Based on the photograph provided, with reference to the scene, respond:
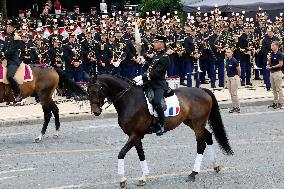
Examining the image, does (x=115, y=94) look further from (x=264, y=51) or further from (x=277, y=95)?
(x=264, y=51)

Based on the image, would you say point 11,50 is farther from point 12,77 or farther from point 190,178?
point 190,178

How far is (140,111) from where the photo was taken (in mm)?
13633

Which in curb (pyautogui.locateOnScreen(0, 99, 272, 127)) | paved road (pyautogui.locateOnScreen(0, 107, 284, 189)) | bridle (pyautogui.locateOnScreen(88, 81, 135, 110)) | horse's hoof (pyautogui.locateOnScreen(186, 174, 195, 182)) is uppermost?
bridle (pyautogui.locateOnScreen(88, 81, 135, 110))

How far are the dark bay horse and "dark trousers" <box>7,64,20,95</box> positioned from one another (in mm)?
6580

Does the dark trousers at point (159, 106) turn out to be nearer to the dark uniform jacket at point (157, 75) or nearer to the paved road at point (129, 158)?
the dark uniform jacket at point (157, 75)

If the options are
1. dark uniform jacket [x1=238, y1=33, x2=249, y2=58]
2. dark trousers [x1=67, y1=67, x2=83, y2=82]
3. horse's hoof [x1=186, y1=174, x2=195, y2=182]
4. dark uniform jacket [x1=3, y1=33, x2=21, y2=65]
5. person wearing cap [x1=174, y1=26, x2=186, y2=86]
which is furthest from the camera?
dark uniform jacket [x1=238, y1=33, x2=249, y2=58]

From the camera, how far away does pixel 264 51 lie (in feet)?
95.2

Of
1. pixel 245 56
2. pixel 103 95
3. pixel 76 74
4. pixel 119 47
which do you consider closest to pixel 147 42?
pixel 119 47

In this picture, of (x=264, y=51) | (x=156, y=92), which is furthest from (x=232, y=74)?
(x=156, y=92)

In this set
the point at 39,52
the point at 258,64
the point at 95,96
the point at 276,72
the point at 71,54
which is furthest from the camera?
the point at 258,64

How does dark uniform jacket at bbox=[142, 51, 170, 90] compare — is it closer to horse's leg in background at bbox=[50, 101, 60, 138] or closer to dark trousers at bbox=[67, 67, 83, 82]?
horse's leg in background at bbox=[50, 101, 60, 138]

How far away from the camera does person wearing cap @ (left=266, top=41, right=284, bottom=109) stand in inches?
928

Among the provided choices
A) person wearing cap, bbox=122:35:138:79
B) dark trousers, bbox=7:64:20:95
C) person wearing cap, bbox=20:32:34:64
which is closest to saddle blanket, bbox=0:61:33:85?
dark trousers, bbox=7:64:20:95

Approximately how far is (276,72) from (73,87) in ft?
23.5
